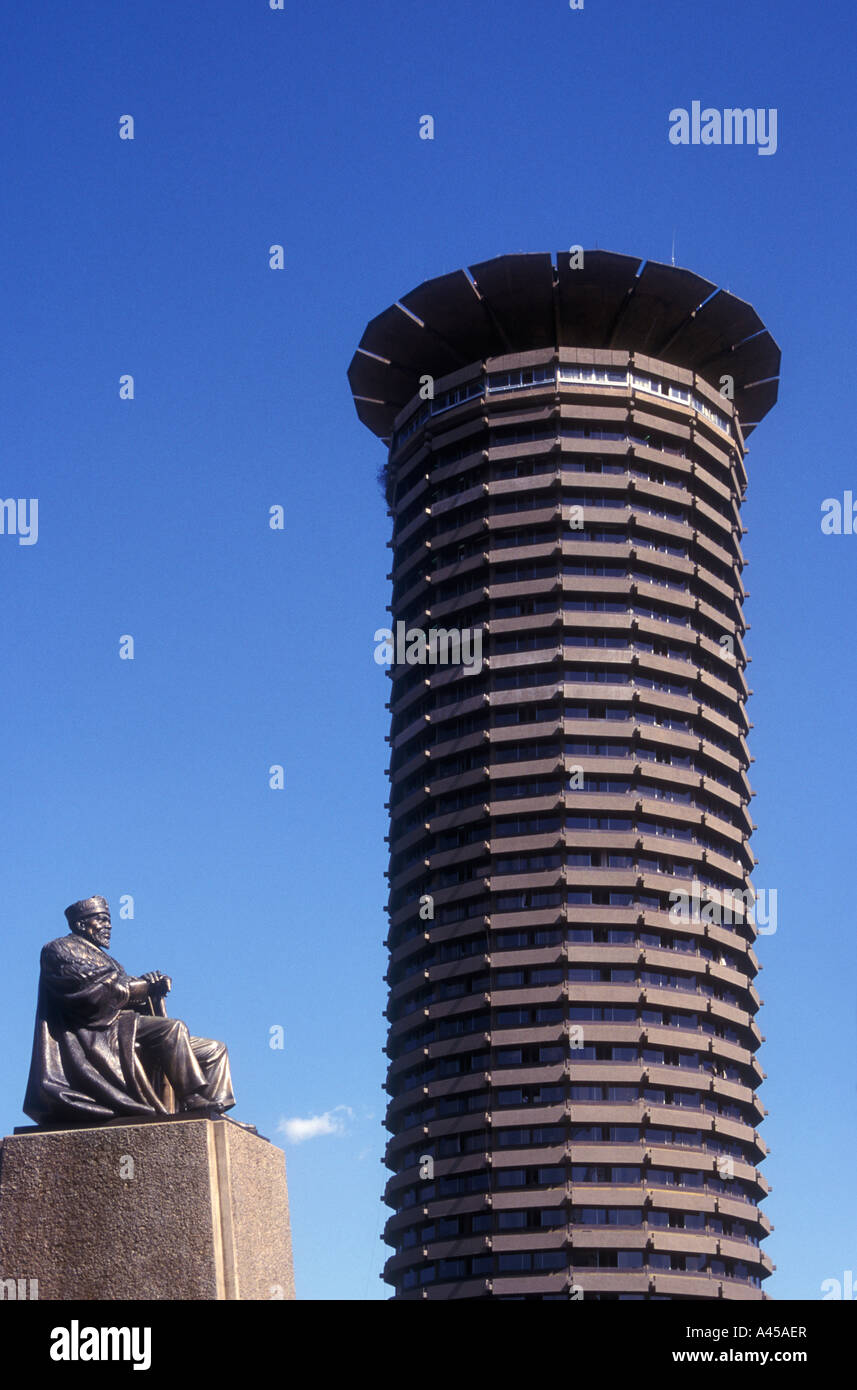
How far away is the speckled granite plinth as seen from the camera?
931 inches

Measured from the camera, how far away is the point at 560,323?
14412cm

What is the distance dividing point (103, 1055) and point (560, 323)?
125073 mm

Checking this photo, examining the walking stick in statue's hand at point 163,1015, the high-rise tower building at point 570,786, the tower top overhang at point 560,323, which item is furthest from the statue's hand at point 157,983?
the tower top overhang at point 560,323

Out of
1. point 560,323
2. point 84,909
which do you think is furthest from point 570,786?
point 84,909

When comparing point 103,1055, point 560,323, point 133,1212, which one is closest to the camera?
point 133,1212

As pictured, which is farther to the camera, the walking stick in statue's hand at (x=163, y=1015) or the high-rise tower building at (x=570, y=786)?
the high-rise tower building at (x=570, y=786)

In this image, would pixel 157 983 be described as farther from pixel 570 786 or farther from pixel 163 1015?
pixel 570 786

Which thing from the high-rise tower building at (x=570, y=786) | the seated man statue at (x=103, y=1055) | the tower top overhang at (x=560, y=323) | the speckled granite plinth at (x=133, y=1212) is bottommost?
the speckled granite plinth at (x=133, y=1212)

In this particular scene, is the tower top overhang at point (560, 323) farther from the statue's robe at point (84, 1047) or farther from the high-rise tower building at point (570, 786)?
the statue's robe at point (84, 1047)

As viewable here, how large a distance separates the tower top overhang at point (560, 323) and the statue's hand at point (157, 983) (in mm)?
A: 117710

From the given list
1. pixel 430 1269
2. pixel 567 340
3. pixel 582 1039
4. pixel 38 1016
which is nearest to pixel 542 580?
pixel 567 340

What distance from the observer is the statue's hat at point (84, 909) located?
26094 millimetres
